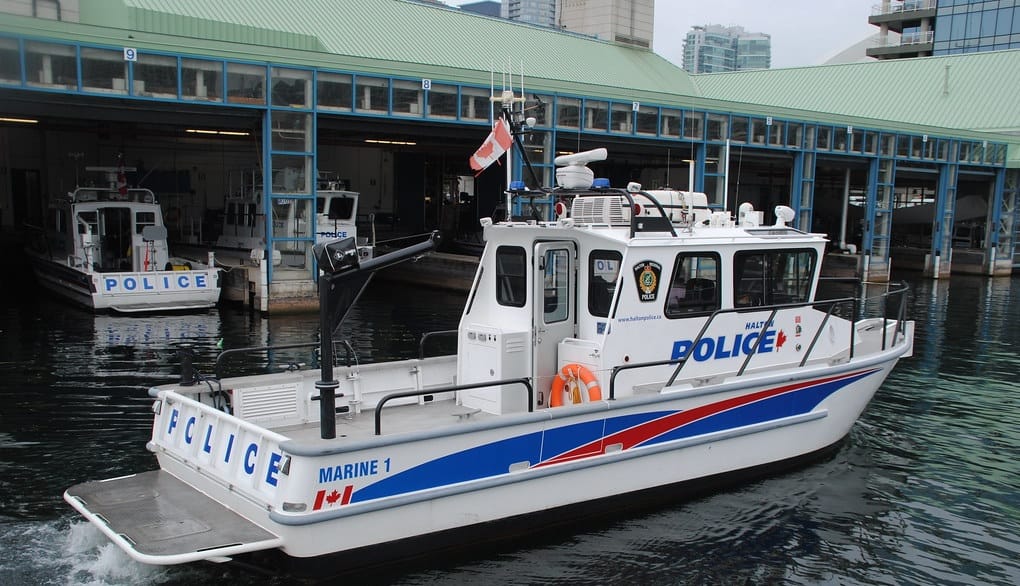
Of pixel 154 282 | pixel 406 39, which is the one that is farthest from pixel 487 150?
pixel 406 39

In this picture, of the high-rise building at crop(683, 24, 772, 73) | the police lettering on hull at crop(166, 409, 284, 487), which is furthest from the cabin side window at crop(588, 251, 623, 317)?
the high-rise building at crop(683, 24, 772, 73)

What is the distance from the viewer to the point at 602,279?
8.11 metres

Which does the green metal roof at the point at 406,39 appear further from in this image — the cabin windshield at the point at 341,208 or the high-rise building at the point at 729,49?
the high-rise building at the point at 729,49

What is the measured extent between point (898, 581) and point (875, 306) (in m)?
17.6

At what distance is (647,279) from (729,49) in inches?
7152

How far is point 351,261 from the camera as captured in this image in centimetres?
567

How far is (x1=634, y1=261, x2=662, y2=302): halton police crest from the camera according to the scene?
26.0 feet

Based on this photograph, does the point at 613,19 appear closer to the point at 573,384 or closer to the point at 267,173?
the point at 267,173

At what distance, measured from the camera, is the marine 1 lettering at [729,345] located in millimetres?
8328

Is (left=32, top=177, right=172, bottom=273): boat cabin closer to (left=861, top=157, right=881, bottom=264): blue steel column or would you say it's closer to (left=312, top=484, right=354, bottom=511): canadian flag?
(left=312, top=484, right=354, bottom=511): canadian flag

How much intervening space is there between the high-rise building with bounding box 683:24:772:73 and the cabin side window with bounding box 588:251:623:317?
170m

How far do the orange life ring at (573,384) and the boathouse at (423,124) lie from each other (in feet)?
7.34

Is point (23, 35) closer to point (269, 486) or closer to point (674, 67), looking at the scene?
point (269, 486)

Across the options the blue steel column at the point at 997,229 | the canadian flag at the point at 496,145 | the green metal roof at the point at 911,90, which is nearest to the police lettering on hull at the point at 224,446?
the canadian flag at the point at 496,145
